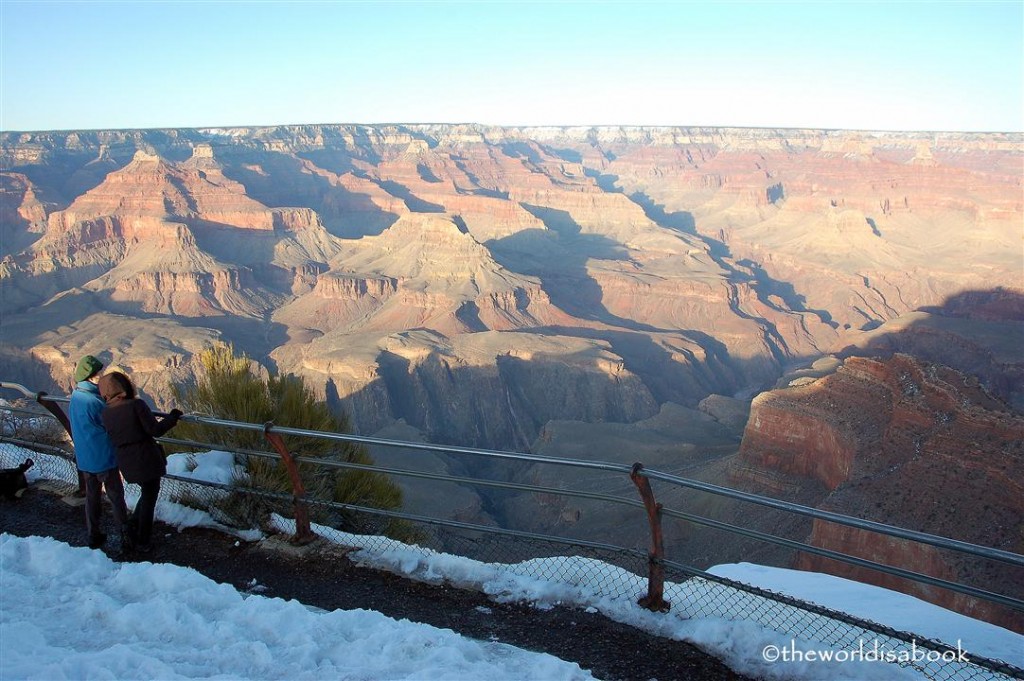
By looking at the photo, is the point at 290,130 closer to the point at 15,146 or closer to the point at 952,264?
the point at 15,146

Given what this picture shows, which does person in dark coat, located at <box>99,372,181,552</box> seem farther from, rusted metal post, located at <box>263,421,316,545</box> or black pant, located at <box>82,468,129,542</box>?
rusted metal post, located at <box>263,421,316,545</box>

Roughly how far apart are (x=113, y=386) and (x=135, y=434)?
0.51 meters

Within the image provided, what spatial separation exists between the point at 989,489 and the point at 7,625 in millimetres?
20863

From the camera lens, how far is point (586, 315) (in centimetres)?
7800

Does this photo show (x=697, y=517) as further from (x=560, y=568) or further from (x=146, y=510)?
(x=146, y=510)

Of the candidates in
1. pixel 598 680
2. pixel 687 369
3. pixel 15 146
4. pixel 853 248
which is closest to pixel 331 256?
pixel 687 369

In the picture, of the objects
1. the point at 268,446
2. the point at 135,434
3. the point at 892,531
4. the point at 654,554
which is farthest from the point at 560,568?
the point at 268,446

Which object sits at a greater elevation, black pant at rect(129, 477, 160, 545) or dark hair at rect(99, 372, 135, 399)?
dark hair at rect(99, 372, 135, 399)

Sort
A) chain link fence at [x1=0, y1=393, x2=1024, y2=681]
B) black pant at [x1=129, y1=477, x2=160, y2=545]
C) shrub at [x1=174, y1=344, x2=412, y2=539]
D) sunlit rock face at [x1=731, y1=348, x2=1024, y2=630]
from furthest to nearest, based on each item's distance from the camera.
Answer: sunlit rock face at [x1=731, y1=348, x2=1024, y2=630] → shrub at [x1=174, y1=344, x2=412, y2=539] → black pant at [x1=129, y1=477, x2=160, y2=545] → chain link fence at [x1=0, y1=393, x2=1024, y2=681]

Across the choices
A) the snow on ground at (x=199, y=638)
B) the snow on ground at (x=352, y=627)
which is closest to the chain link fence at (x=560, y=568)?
the snow on ground at (x=352, y=627)

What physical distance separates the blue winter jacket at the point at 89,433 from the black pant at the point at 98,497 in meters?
0.09

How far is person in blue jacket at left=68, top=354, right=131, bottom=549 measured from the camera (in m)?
6.84

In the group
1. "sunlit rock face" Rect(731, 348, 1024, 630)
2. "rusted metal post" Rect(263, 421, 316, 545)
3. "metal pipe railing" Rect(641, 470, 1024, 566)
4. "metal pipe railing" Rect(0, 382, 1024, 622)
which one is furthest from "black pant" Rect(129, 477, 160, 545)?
"sunlit rock face" Rect(731, 348, 1024, 630)

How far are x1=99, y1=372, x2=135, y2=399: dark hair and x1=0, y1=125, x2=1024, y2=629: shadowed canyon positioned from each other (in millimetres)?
16905
